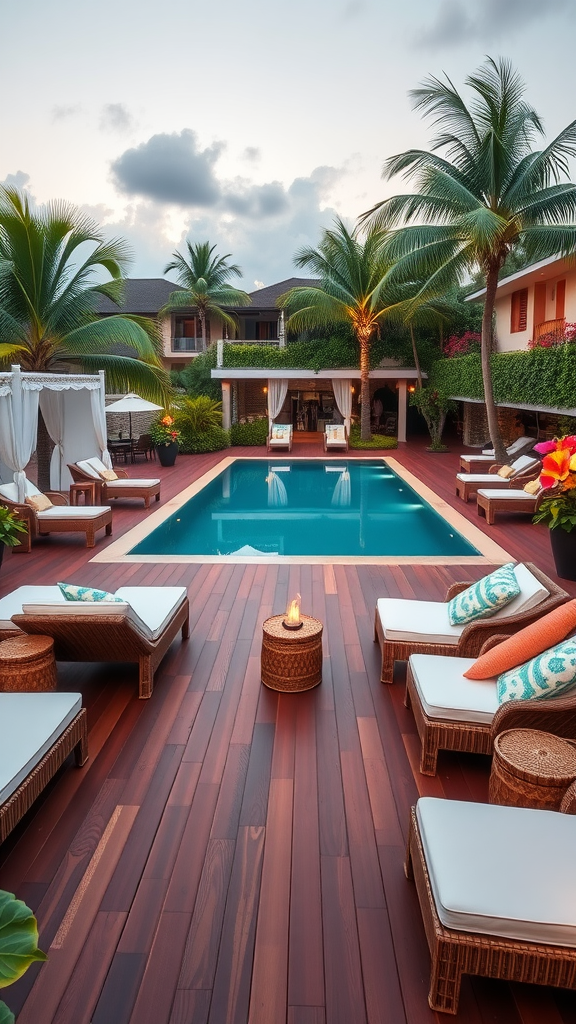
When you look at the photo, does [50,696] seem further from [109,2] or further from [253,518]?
[109,2]

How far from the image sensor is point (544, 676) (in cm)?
325

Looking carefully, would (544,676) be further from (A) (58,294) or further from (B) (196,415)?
(B) (196,415)

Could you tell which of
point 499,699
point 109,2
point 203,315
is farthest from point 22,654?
point 203,315

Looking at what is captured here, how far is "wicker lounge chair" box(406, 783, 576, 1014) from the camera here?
79.0 inches

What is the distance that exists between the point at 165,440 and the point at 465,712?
14914 millimetres

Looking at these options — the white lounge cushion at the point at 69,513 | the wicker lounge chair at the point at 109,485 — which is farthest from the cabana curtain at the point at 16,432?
the wicker lounge chair at the point at 109,485

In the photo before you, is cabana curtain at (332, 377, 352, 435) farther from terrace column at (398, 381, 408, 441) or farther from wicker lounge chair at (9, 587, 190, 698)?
wicker lounge chair at (9, 587, 190, 698)

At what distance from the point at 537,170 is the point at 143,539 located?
10.1 meters

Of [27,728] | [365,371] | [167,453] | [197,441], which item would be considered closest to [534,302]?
[365,371]

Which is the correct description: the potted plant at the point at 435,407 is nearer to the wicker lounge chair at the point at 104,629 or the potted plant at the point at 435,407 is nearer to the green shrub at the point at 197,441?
the green shrub at the point at 197,441

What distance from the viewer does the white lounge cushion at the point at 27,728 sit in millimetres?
2875

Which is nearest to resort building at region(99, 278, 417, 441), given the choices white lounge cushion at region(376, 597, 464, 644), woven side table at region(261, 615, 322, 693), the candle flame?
white lounge cushion at region(376, 597, 464, 644)

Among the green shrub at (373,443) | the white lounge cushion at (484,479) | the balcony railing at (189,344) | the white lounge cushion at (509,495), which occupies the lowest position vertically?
the white lounge cushion at (509,495)

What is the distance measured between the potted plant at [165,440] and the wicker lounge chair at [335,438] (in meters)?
5.71
